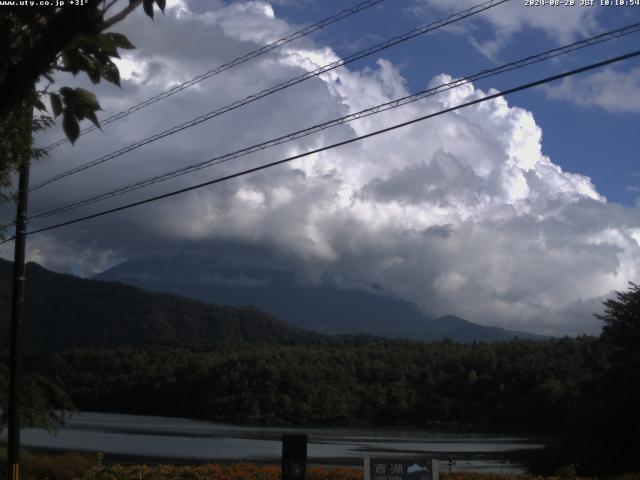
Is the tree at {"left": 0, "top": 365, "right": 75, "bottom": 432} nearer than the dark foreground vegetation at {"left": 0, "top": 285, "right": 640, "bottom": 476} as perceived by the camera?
Yes

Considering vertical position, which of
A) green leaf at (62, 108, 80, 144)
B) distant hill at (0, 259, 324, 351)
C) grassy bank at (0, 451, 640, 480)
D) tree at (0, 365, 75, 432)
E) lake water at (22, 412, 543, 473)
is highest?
distant hill at (0, 259, 324, 351)

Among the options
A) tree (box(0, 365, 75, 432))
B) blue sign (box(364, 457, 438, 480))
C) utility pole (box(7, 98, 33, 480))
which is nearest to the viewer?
blue sign (box(364, 457, 438, 480))

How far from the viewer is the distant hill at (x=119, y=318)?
14625 cm

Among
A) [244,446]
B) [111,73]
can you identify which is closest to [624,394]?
[244,446]

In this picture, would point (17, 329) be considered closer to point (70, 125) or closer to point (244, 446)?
point (70, 125)

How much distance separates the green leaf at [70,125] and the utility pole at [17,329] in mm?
12045

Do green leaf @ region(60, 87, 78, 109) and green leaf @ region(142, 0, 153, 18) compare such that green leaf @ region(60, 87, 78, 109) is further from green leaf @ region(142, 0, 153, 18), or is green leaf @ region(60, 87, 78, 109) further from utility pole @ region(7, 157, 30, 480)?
utility pole @ region(7, 157, 30, 480)

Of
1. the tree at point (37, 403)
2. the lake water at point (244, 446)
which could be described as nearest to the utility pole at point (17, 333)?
the tree at point (37, 403)

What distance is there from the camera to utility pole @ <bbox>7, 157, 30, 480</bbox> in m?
16.0

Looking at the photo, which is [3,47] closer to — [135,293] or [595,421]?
[595,421]

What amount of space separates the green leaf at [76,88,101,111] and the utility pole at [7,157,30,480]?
12.1 m

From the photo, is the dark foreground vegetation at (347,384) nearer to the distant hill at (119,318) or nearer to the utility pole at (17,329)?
the utility pole at (17,329)

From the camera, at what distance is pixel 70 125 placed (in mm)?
4547

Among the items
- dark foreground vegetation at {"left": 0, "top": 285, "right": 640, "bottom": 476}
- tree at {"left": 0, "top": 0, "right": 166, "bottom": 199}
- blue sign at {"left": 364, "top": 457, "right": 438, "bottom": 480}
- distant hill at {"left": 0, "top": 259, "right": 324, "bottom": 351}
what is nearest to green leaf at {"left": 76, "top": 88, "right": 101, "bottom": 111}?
tree at {"left": 0, "top": 0, "right": 166, "bottom": 199}
